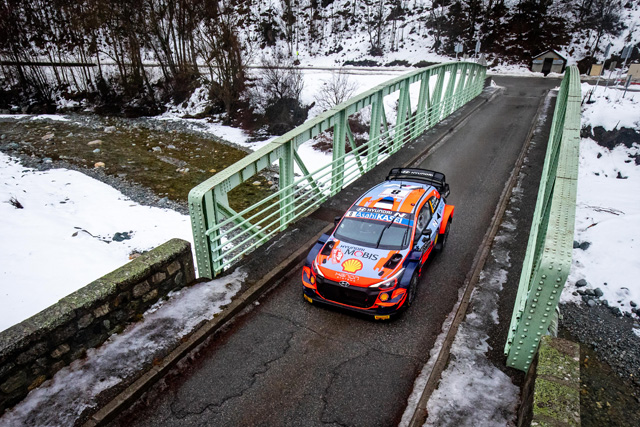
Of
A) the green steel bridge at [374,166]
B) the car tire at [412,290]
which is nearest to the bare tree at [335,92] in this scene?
the green steel bridge at [374,166]

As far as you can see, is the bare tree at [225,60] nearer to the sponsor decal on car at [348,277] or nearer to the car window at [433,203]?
the car window at [433,203]

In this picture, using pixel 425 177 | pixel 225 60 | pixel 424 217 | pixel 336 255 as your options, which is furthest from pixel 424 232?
pixel 225 60

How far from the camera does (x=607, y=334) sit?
1023 centimetres

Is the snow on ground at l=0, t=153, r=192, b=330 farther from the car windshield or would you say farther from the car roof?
the car roof

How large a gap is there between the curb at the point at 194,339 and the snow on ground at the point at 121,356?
0.54 feet

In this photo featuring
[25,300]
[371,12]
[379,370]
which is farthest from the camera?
[371,12]

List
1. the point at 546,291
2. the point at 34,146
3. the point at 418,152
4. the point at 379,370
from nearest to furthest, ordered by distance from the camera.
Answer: the point at 546,291
the point at 379,370
the point at 418,152
the point at 34,146

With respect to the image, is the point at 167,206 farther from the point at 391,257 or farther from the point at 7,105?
the point at 7,105

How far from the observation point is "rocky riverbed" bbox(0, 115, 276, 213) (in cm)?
2138

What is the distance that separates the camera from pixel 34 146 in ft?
86.9

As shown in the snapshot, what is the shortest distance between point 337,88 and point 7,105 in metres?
31.1

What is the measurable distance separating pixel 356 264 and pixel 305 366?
1.94 metres

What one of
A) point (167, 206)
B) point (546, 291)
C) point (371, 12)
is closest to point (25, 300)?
point (167, 206)

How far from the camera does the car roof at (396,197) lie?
8305mm
